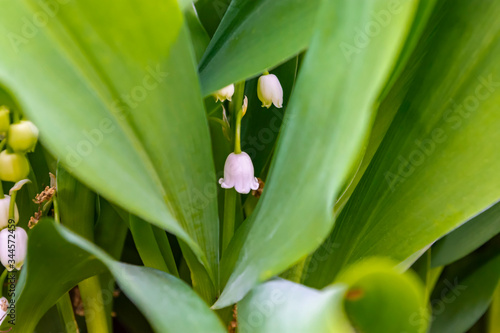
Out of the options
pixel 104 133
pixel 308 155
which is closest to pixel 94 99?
pixel 104 133

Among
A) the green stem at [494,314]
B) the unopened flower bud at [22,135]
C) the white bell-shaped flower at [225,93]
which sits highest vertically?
the unopened flower bud at [22,135]

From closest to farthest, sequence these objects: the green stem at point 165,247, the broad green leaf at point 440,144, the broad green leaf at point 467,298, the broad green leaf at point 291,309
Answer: the broad green leaf at point 291,309
the broad green leaf at point 440,144
the green stem at point 165,247
the broad green leaf at point 467,298

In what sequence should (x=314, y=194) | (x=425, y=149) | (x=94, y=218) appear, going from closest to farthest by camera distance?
(x=314, y=194), (x=425, y=149), (x=94, y=218)

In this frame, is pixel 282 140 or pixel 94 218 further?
pixel 94 218

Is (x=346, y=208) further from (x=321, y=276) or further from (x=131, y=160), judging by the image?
(x=131, y=160)

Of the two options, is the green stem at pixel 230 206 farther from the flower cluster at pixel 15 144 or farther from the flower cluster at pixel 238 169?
the flower cluster at pixel 15 144

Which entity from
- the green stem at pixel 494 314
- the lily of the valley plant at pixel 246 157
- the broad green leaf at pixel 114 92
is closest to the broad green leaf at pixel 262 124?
the lily of the valley plant at pixel 246 157

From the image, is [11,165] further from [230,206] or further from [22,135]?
[230,206]
